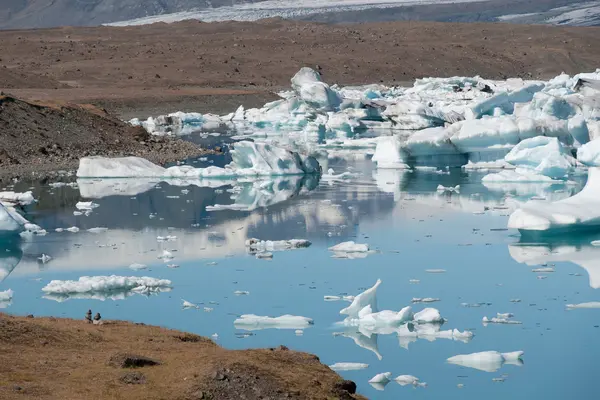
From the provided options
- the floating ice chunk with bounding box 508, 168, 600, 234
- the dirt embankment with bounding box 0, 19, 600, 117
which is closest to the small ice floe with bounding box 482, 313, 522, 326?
the floating ice chunk with bounding box 508, 168, 600, 234

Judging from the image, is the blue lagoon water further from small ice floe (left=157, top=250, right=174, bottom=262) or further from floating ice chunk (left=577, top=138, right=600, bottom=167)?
floating ice chunk (left=577, top=138, right=600, bottom=167)

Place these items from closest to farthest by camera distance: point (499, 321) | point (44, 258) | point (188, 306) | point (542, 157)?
point (499, 321), point (188, 306), point (44, 258), point (542, 157)

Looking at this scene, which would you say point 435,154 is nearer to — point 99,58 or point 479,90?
point 479,90

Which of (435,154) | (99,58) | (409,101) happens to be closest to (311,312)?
(435,154)

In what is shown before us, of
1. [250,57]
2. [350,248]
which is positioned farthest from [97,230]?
[250,57]

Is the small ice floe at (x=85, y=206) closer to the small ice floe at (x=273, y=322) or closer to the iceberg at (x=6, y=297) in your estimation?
the iceberg at (x=6, y=297)

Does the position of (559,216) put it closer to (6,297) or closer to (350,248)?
(350,248)
